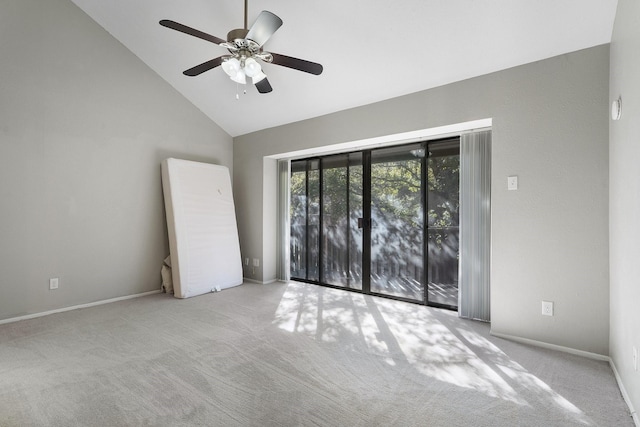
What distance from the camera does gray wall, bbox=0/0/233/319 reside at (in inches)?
134

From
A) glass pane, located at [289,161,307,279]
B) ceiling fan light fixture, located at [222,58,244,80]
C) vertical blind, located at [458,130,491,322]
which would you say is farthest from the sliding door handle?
ceiling fan light fixture, located at [222,58,244,80]

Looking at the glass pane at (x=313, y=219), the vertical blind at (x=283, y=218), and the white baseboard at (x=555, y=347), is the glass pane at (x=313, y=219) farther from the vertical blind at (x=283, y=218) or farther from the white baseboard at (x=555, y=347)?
the white baseboard at (x=555, y=347)

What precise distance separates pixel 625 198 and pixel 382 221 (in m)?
2.60

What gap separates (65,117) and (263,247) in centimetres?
305

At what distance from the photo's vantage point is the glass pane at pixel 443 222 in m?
3.81

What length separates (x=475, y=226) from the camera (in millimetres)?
3539

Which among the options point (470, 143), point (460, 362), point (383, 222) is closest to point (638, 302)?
point (460, 362)

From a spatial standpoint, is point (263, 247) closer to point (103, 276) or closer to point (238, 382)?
point (103, 276)

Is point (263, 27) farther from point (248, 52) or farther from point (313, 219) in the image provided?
point (313, 219)

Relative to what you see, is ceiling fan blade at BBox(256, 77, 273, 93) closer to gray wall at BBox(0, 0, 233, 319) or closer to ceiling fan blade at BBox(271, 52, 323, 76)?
ceiling fan blade at BBox(271, 52, 323, 76)

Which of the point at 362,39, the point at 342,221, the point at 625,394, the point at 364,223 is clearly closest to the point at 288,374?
the point at 625,394

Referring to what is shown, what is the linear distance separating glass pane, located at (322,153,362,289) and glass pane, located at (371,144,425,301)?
0.89 ft

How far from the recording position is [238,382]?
2.22 meters

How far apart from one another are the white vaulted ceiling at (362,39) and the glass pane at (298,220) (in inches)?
44.1
